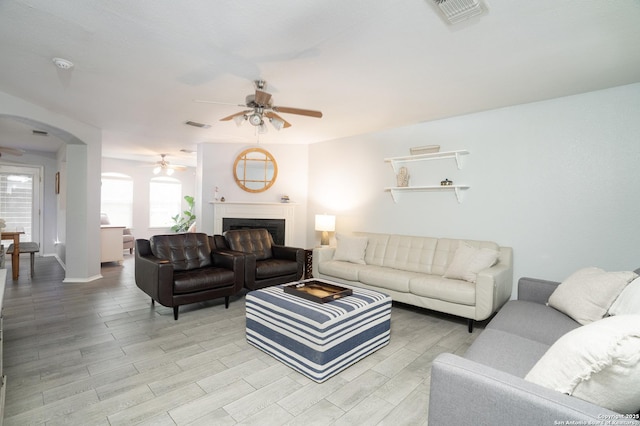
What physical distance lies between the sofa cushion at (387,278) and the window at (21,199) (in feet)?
26.1

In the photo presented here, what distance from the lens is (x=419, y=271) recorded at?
13.1 feet

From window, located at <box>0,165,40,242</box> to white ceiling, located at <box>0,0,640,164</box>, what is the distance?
14.6 ft

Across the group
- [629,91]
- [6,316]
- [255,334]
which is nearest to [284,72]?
[255,334]

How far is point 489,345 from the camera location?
183 centimetres

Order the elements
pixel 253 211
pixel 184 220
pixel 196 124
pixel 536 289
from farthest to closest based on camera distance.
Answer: pixel 184 220 < pixel 253 211 < pixel 196 124 < pixel 536 289

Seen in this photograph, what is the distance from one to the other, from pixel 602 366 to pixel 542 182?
3.09 meters

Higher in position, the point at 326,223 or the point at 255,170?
the point at 255,170

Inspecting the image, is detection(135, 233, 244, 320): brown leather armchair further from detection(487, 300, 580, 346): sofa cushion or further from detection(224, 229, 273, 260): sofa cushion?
detection(487, 300, 580, 346): sofa cushion

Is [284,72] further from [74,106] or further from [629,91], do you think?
[629,91]

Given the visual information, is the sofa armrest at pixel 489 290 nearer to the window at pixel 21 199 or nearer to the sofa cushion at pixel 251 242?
the sofa cushion at pixel 251 242

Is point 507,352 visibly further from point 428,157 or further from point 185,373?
point 428,157

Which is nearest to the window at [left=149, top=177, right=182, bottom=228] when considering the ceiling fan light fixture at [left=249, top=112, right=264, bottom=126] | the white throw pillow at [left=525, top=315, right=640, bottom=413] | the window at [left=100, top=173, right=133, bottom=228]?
the window at [left=100, top=173, right=133, bottom=228]

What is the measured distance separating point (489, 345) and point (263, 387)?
1.50m

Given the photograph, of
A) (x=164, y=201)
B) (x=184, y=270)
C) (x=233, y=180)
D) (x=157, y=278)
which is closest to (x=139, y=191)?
(x=164, y=201)
